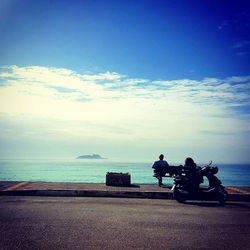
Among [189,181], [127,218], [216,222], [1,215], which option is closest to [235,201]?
[189,181]

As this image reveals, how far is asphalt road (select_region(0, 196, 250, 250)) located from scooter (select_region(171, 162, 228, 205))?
1.50 meters

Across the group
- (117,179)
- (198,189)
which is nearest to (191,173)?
(198,189)

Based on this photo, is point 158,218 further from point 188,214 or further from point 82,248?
point 82,248

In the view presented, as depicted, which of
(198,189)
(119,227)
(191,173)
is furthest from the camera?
(191,173)

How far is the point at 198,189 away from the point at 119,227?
5.65m

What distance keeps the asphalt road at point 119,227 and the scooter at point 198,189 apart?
1504 mm

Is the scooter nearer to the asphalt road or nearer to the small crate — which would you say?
the asphalt road

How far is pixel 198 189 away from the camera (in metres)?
11.6

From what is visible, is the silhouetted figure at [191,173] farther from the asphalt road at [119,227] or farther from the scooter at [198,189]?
the asphalt road at [119,227]

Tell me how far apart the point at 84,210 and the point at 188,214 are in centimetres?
284

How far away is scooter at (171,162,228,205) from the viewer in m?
11.3

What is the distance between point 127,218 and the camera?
25.4ft

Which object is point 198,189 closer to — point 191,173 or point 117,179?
point 191,173

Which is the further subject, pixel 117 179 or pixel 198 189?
pixel 117 179
